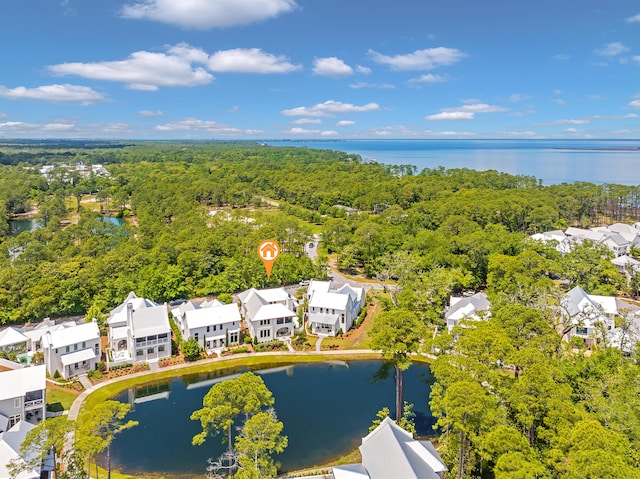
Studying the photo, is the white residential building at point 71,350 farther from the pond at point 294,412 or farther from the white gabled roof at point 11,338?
the pond at point 294,412

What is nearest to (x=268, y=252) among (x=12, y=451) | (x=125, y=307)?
(x=125, y=307)

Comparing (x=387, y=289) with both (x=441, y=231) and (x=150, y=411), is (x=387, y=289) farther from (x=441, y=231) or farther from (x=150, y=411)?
(x=150, y=411)

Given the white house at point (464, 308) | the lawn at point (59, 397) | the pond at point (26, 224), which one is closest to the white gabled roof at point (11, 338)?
the lawn at point (59, 397)

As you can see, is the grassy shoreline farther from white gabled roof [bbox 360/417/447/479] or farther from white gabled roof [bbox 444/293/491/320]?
white gabled roof [bbox 444/293/491/320]

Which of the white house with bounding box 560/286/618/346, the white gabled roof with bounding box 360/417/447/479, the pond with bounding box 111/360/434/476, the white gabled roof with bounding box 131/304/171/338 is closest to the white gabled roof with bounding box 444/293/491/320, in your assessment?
the pond with bounding box 111/360/434/476

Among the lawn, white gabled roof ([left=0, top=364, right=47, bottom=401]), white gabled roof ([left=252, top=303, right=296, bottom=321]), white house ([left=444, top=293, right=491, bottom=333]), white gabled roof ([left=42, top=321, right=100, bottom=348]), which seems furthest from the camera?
white house ([left=444, top=293, right=491, bottom=333])

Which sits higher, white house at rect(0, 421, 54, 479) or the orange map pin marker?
the orange map pin marker

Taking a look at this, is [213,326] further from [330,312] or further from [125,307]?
[330,312]
